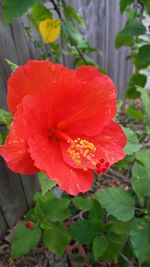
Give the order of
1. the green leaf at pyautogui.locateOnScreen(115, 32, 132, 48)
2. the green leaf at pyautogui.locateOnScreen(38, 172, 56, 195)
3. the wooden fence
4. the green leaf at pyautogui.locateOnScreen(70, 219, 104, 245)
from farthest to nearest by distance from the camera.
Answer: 1. the green leaf at pyautogui.locateOnScreen(115, 32, 132, 48)
2. the wooden fence
3. the green leaf at pyautogui.locateOnScreen(70, 219, 104, 245)
4. the green leaf at pyautogui.locateOnScreen(38, 172, 56, 195)

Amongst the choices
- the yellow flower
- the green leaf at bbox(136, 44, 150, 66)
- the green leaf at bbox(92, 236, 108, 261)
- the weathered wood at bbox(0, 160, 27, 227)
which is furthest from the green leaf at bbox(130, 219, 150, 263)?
the yellow flower

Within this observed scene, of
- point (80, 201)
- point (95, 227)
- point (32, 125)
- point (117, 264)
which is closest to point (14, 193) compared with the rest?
point (80, 201)

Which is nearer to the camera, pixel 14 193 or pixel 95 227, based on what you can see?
pixel 95 227

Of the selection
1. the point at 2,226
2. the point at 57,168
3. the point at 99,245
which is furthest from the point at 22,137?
the point at 2,226

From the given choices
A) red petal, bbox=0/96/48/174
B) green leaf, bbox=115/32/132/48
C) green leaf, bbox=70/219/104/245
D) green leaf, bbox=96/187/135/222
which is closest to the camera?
red petal, bbox=0/96/48/174

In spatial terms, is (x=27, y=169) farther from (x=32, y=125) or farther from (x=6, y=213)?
(x=6, y=213)

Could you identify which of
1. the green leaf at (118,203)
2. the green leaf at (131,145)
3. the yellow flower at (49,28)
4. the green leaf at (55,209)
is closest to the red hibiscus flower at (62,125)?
the green leaf at (131,145)

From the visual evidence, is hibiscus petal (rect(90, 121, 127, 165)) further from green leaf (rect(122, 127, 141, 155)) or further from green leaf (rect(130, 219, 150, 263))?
green leaf (rect(130, 219, 150, 263))
